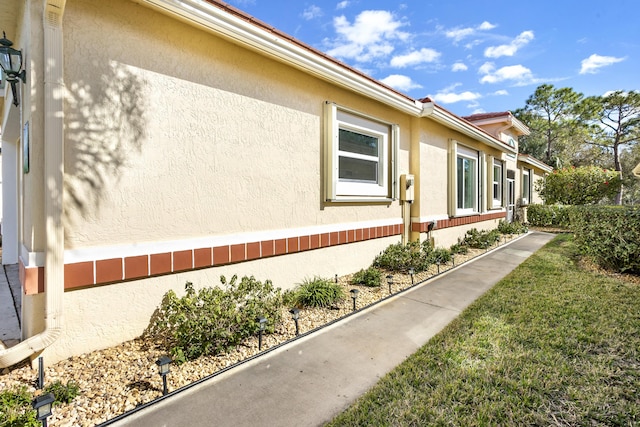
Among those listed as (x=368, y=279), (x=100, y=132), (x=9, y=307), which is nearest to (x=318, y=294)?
(x=368, y=279)

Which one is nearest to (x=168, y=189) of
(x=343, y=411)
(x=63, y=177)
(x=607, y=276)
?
(x=63, y=177)

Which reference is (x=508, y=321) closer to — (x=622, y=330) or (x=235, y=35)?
(x=622, y=330)

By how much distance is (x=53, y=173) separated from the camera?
286 cm

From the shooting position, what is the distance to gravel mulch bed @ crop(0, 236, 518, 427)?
95.7 inches

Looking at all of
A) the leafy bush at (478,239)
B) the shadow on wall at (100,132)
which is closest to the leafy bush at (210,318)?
the shadow on wall at (100,132)

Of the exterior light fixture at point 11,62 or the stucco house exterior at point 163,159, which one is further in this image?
the exterior light fixture at point 11,62

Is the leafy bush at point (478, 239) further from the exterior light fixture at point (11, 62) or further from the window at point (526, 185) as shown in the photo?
the exterior light fixture at point (11, 62)

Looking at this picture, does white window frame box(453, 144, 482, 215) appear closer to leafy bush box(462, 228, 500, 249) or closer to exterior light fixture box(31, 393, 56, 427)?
leafy bush box(462, 228, 500, 249)

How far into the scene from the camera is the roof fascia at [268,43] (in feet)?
11.5

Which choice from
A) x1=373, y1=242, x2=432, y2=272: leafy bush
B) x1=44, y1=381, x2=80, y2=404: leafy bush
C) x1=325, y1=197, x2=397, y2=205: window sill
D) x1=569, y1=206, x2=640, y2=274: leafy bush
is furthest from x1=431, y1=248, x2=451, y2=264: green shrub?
x1=44, y1=381, x2=80, y2=404: leafy bush

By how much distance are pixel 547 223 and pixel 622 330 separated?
15102mm

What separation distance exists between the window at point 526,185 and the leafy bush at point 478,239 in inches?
388

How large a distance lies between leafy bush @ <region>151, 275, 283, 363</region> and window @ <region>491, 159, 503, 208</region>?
482 inches

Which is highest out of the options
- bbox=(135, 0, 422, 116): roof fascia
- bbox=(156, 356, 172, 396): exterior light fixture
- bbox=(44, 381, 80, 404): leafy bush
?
bbox=(135, 0, 422, 116): roof fascia
